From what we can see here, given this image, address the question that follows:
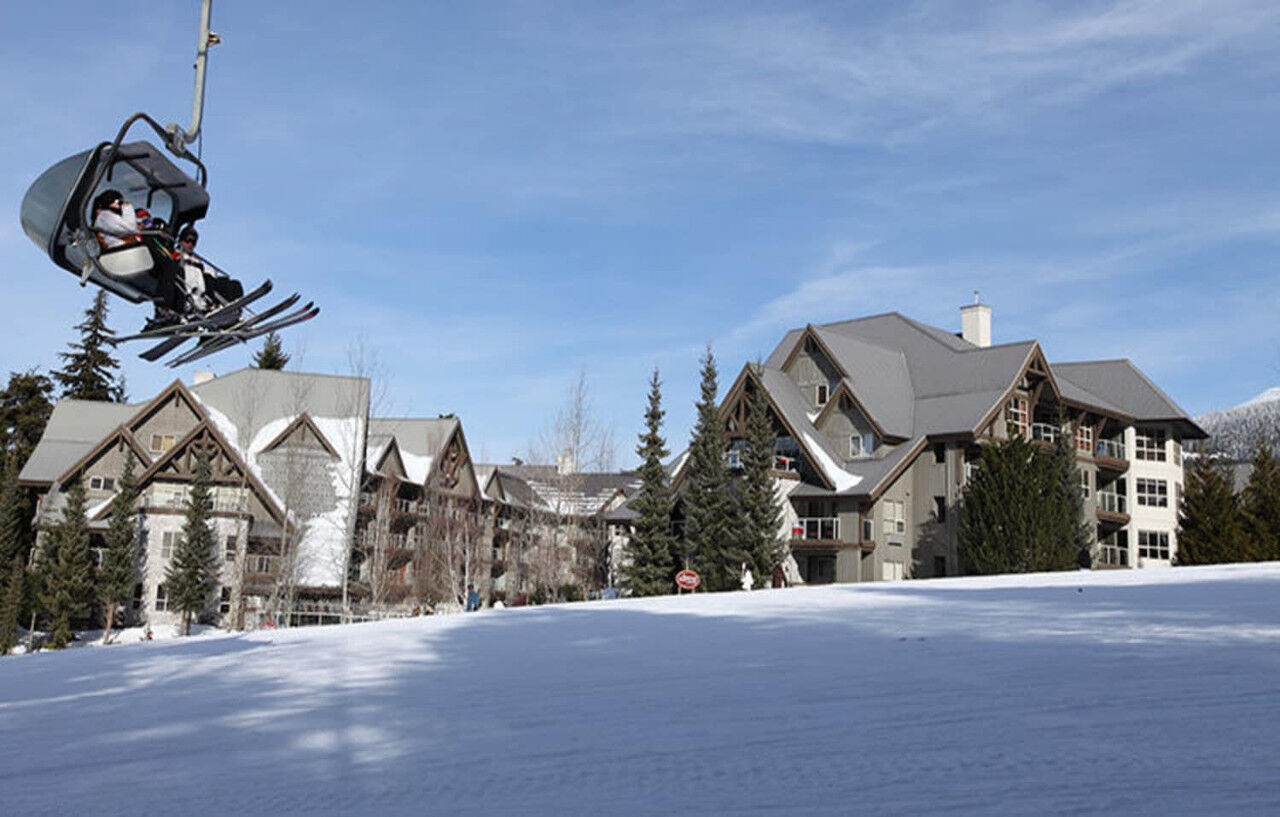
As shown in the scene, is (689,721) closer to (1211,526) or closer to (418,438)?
(1211,526)

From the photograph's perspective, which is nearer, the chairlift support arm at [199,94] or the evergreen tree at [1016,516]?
the chairlift support arm at [199,94]

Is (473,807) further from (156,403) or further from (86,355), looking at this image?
(86,355)

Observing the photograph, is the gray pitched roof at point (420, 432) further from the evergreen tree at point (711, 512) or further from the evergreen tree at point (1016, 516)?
the evergreen tree at point (1016, 516)

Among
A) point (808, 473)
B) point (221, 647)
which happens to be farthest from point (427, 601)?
point (221, 647)

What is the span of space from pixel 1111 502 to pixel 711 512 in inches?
793

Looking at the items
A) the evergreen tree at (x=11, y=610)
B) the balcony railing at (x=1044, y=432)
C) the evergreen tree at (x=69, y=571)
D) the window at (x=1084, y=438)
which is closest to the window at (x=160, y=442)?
the evergreen tree at (x=69, y=571)

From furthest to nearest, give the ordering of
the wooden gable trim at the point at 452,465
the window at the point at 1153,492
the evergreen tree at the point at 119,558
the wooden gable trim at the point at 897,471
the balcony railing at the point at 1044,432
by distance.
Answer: the wooden gable trim at the point at 452,465 < the window at the point at 1153,492 < the balcony railing at the point at 1044,432 < the evergreen tree at the point at 119,558 < the wooden gable trim at the point at 897,471

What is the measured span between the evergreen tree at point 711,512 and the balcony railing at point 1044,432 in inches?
530

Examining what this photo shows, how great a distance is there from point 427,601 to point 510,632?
34.4 m

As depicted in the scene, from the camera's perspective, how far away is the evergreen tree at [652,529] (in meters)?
44.6

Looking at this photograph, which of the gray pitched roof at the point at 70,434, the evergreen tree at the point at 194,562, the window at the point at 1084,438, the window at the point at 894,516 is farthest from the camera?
the gray pitched roof at the point at 70,434

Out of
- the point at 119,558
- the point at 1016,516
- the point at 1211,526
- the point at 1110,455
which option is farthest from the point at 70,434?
the point at 1211,526

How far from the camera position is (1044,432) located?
4747 cm

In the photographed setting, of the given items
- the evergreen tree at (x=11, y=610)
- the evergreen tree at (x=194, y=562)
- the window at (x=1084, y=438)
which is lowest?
the evergreen tree at (x=11, y=610)
